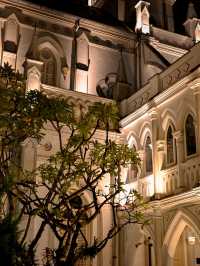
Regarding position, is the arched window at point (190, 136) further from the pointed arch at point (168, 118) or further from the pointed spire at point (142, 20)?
the pointed spire at point (142, 20)

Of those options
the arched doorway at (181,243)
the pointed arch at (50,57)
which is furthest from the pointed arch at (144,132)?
the pointed arch at (50,57)

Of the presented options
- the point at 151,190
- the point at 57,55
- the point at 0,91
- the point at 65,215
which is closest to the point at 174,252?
the point at 151,190

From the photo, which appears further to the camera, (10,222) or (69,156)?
(69,156)

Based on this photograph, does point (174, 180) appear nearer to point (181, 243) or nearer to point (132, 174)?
point (181, 243)

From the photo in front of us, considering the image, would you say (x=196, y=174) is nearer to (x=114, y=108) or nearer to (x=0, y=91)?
(x=114, y=108)

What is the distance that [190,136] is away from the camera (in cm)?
1888

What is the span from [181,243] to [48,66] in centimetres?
1375

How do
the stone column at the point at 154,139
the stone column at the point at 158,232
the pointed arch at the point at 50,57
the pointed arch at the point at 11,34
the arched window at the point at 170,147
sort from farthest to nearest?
the pointed arch at the point at 50,57 → the pointed arch at the point at 11,34 → the stone column at the point at 154,139 → the arched window at the point at 170,147 → the stone column at the point at 158,232

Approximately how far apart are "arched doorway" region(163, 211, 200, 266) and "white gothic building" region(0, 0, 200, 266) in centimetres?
4

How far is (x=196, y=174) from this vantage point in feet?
57.6

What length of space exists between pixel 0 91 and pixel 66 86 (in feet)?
46.4

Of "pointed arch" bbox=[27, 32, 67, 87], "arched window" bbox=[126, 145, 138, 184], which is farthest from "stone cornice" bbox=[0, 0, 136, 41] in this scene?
"arched window" bbox=[126, 145, 138, 184]

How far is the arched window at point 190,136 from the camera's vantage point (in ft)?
61.2

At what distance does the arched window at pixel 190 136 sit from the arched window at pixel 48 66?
1089 cm
